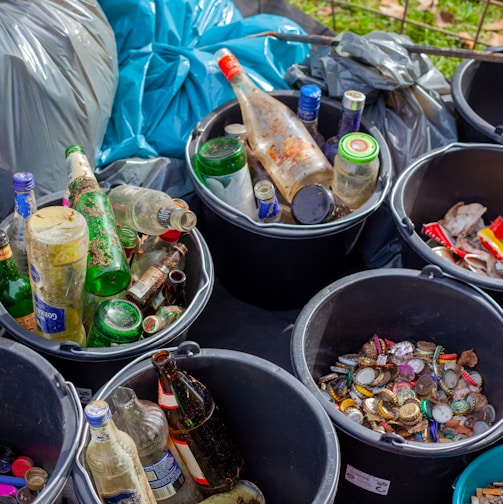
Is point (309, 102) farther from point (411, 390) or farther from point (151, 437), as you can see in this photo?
point (151, 437)

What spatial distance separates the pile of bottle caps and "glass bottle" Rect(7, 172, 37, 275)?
2.90 ft

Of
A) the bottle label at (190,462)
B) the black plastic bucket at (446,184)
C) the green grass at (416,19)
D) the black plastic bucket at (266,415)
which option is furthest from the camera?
the green grass at (416,19)

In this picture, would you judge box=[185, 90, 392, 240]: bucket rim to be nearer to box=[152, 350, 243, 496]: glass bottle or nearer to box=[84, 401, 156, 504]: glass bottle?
box=[152, 350, 243, 496]: glass bottle

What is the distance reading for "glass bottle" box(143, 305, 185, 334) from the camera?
170 cm

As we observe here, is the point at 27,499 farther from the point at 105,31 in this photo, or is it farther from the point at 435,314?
the point at 105,31

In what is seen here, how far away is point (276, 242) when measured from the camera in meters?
2.01

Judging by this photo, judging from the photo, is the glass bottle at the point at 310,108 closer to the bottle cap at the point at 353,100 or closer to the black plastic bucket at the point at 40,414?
the bottle cap at the point at 353,100

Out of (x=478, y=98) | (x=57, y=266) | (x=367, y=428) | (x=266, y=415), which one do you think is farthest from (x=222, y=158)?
(x=478, y=98)

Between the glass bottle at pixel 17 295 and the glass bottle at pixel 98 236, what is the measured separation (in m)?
0.18

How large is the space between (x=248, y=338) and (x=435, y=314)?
65 cm

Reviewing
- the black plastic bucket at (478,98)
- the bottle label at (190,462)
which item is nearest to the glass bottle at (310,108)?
the black plastic bucket at (478,98)

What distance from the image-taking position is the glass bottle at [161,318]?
5.58 feet

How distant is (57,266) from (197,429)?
0.49 m

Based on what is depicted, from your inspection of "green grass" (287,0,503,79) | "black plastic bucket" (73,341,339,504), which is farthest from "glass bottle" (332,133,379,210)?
"green grass" (287,0,503,79)
